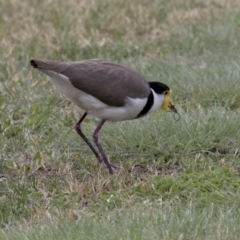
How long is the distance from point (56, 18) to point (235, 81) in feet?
10.8

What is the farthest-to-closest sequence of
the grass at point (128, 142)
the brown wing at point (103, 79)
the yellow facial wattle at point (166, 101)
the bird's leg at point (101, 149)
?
1. the yellow facial wattle at point (166, 101)
2. the bird's leg at point (101, 149)
3. the brown wing at point (103, 79)
4. the grass at point (128, 142)

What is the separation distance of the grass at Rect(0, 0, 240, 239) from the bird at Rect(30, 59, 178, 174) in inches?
11.7

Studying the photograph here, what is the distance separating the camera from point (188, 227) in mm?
4113

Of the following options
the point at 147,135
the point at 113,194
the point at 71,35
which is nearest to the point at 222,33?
the point at 71,35

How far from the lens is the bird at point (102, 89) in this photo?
208 inches

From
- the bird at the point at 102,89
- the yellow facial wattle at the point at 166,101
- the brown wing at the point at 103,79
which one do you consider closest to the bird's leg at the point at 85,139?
the bird at the point at 102,89

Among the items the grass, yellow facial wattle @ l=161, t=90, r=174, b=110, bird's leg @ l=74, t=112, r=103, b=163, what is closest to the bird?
bird's leg @ l=74, t=112, r=103, b=163

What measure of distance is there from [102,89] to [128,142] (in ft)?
1.88

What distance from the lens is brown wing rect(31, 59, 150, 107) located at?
5285 mm

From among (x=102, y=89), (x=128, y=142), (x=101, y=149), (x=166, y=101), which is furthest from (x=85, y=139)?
(x=166, y=101)

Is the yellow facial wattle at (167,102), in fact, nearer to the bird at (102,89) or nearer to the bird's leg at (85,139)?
the bird at (102,89)

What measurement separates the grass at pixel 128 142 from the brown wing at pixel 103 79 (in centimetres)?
46

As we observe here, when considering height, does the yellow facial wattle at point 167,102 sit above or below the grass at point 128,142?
above

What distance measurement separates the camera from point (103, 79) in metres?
5.41
